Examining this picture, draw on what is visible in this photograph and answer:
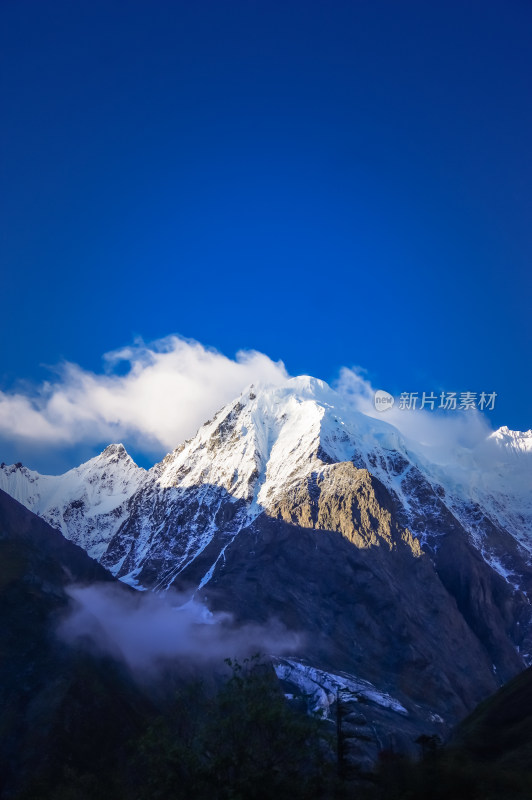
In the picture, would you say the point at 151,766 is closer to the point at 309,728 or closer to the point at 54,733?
the point at 309,728

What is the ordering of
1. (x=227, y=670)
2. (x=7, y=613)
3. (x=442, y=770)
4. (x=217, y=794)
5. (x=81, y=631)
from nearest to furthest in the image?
(x=217, y=794) → (x=442, y=770) → (x=7, y=613) → (x=81, y=631) → (x=227, y=670)

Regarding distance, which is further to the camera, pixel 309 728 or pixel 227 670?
pixel 227 670

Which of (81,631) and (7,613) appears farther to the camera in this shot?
(81,631)

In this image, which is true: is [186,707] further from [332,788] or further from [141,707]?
[141,707]

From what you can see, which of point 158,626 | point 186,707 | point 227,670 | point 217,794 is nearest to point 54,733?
point 186,707

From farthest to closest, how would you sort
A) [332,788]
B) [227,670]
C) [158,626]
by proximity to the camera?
[158,626] → [227,670] → [332,788]

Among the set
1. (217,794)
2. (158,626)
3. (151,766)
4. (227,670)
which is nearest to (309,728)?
(217,794)

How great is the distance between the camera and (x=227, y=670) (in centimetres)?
16288

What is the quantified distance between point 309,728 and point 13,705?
56754 mm

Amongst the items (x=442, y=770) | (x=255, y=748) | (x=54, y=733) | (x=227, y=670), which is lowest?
(x=54, y=733)

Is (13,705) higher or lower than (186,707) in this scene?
lower

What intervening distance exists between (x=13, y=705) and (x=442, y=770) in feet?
198

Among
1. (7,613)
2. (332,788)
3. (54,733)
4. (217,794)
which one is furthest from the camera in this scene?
(7,613)

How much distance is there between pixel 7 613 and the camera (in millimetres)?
100625
